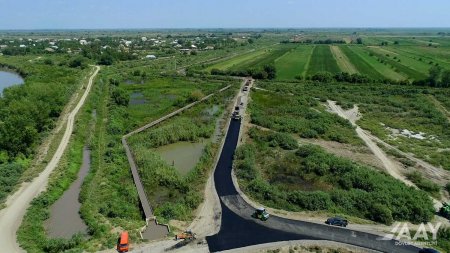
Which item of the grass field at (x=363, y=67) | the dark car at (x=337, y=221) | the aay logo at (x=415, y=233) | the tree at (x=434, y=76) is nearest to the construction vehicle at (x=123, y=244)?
the dark car at (x=337, y=221)

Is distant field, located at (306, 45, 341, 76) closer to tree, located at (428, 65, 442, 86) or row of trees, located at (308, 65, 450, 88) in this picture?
row of trees, located at (308, 65, 450, 88)

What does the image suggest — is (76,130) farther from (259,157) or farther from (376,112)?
(376,112)

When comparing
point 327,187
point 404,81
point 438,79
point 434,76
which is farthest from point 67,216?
point 438,79

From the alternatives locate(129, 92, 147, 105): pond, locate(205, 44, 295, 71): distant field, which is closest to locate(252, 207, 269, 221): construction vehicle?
locate(129, 92, 147, 105): pond

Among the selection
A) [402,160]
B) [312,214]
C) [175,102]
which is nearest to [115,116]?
[175,102]

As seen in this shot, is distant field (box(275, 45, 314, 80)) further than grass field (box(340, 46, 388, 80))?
Yes

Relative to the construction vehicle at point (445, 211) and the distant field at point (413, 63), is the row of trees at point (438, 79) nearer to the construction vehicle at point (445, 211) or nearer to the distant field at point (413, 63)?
the distant field at point (413, 63)
